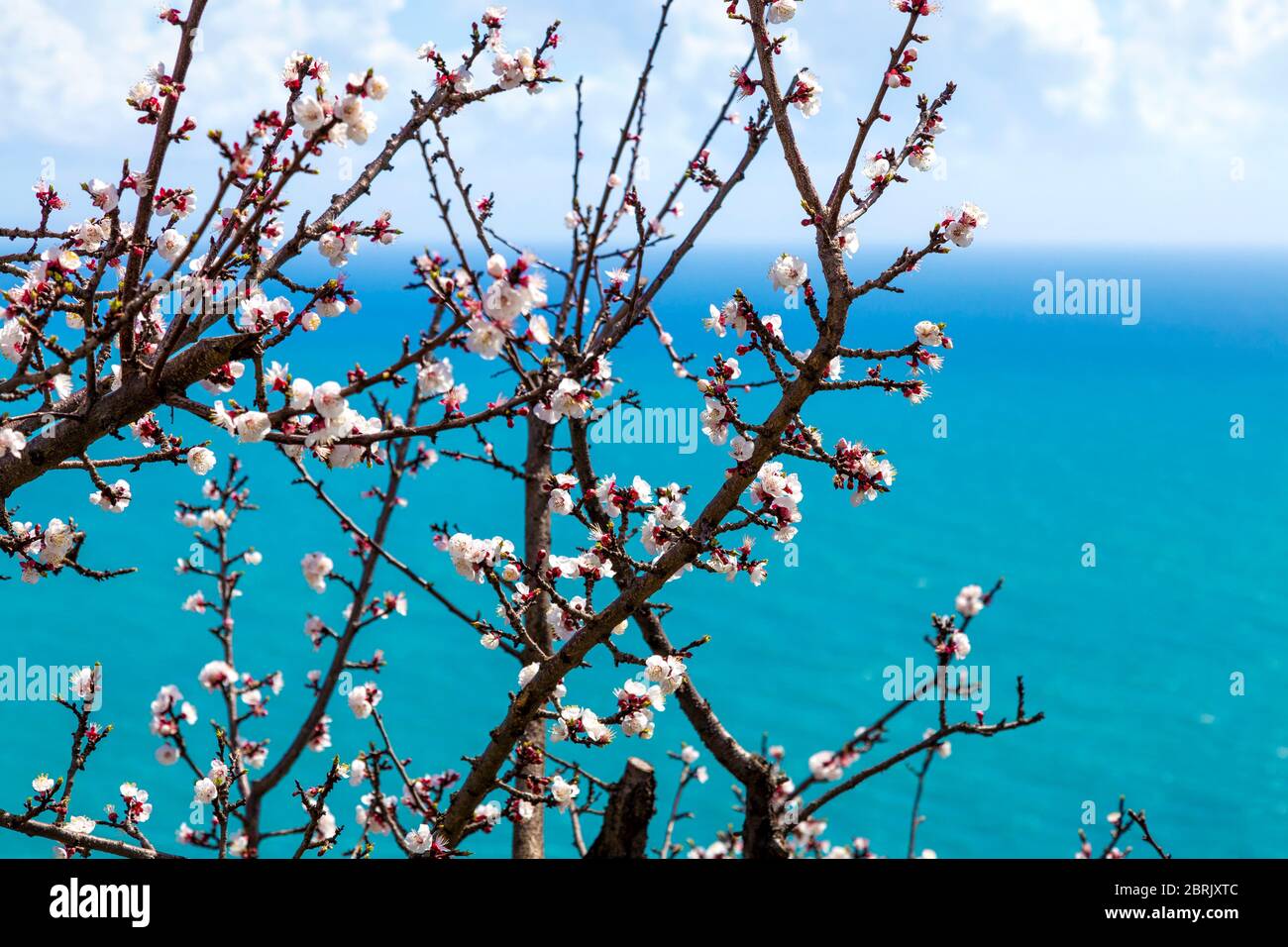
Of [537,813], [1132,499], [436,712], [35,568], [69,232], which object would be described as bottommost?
Answer: [436,712]

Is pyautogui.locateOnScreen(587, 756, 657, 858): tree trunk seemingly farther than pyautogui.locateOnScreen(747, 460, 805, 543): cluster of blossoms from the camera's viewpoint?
Yes

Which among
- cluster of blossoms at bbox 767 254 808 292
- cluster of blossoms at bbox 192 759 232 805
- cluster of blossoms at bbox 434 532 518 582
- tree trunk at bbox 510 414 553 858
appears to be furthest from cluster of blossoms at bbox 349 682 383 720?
cluster of blossoms at bbox 767 254 808 292

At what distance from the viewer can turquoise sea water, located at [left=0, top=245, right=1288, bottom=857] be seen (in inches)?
1453

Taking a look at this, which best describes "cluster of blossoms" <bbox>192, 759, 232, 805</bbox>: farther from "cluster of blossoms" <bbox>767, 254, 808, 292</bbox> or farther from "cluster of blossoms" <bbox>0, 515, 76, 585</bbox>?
"cluster of blossoms" <bbox>767, 254, 808, 292</bbox>

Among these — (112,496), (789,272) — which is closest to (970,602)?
(789,272)

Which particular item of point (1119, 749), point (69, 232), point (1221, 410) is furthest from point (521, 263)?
point (1221, 410)

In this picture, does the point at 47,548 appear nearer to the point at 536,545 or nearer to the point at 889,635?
the point at 536,545

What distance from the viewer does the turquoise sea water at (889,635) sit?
36906 millimetres

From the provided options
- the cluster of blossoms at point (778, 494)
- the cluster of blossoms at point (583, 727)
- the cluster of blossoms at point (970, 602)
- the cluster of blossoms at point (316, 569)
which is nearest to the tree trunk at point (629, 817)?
the cluster of blossoms at point (583, 727)

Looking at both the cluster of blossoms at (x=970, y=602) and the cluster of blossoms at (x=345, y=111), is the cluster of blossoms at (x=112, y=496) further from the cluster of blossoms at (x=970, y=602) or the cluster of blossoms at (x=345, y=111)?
the cluster of blossoms at (x=970, y=602)

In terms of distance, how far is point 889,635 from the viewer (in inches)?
2016

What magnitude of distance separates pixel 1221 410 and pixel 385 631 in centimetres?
9948
